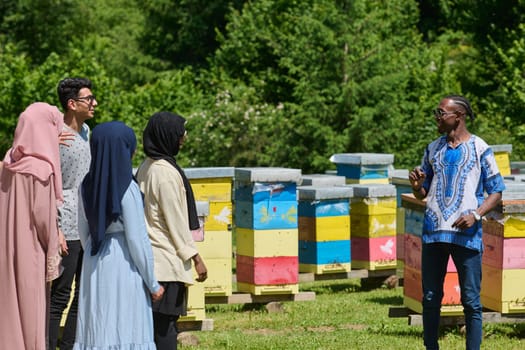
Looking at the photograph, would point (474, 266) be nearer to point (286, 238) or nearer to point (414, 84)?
point (286, 238)

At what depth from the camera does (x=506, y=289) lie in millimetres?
7836

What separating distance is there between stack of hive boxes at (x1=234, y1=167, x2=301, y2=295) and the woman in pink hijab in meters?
3.61

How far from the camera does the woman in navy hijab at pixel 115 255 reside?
5414mm

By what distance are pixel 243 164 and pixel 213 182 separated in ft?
42.7

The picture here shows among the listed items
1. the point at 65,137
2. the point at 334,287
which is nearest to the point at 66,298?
the point at 65,137

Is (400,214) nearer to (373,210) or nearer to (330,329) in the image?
(330,329)

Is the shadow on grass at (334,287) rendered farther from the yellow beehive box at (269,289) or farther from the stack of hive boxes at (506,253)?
the stack of hive boxes at (506,253)

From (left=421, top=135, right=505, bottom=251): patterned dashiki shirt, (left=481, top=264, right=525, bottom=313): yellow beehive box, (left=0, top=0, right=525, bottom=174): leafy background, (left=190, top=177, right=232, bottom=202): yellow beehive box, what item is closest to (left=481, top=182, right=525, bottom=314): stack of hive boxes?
(left=481, top=264, right=525, bottom=313): yellow beehive box

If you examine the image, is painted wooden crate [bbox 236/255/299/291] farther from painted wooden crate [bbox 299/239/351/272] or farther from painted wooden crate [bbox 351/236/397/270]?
painted wooden crate [bbox 351/236/397/270]

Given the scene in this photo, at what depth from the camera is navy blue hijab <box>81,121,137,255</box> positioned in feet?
17.7

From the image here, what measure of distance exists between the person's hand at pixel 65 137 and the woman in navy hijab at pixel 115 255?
1068 mm

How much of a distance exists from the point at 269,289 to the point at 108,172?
460 centimetres

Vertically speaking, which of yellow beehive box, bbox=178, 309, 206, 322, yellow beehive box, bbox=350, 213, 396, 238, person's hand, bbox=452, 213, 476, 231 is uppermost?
person's hand, bbox=452, 213, 476, 231

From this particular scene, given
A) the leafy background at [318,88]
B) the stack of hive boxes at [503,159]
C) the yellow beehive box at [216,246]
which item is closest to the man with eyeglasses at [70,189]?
the yellow beehive box at [216,246]
